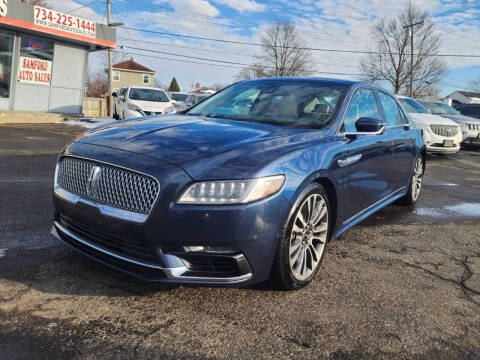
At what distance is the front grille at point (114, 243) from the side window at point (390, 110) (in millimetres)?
3134

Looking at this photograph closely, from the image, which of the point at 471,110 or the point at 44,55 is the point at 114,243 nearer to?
the point at 44,55

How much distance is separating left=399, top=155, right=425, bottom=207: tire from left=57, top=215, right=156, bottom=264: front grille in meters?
3.95

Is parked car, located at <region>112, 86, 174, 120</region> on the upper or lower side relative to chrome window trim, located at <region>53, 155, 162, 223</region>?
upper

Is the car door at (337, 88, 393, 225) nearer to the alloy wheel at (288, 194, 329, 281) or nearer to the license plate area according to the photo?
the alloy wheel at (288, 194, 329, 281)

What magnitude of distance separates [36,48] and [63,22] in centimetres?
151

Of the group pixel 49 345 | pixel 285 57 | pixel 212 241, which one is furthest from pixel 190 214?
pixel 285 57

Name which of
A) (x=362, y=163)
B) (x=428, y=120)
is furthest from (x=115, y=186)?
(x=428, y=120)

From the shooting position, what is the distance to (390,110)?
4.62 meters

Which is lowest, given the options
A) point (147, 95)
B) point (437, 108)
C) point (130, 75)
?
point (147, 95)

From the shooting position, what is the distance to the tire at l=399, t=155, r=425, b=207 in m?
5.29

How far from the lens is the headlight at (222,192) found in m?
2.26

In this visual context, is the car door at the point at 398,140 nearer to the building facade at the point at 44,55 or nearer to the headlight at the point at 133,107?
the headlight at the point at 133,107

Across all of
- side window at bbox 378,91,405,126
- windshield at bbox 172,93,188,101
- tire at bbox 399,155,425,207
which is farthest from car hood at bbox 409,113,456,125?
windshield at bbox 172,93,188,101

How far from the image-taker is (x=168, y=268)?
229 cm
